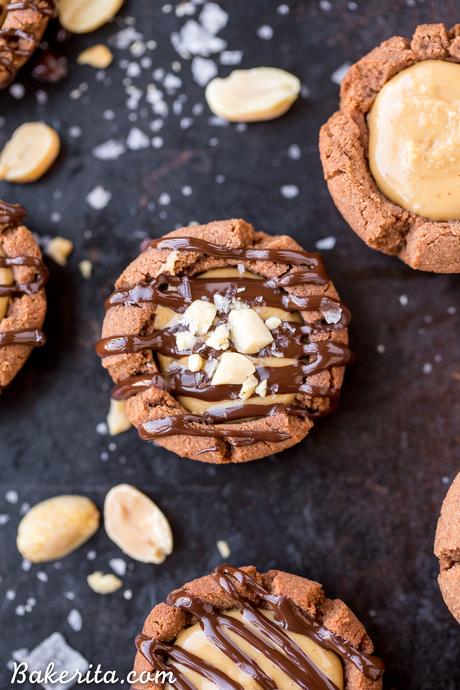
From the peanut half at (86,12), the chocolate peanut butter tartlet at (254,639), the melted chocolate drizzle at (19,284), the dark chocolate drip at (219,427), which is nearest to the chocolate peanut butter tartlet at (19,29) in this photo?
the peanut half at (86,12)

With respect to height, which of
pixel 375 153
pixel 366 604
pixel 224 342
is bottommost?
pixel 366 604

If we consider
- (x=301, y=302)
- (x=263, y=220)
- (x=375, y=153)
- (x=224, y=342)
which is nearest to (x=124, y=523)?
(x=224, y=342)

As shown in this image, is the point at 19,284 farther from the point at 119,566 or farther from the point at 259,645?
the point at 259,645

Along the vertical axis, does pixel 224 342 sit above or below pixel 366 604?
above

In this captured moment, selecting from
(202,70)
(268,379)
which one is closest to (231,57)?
(202,70)

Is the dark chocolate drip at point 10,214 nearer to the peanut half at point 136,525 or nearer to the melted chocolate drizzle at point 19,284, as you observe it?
the melted chocolate drizzle at point 19,284

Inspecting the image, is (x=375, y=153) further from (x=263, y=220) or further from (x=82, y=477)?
(x=82, y=477)

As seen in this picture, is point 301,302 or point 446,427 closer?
point 301,302
